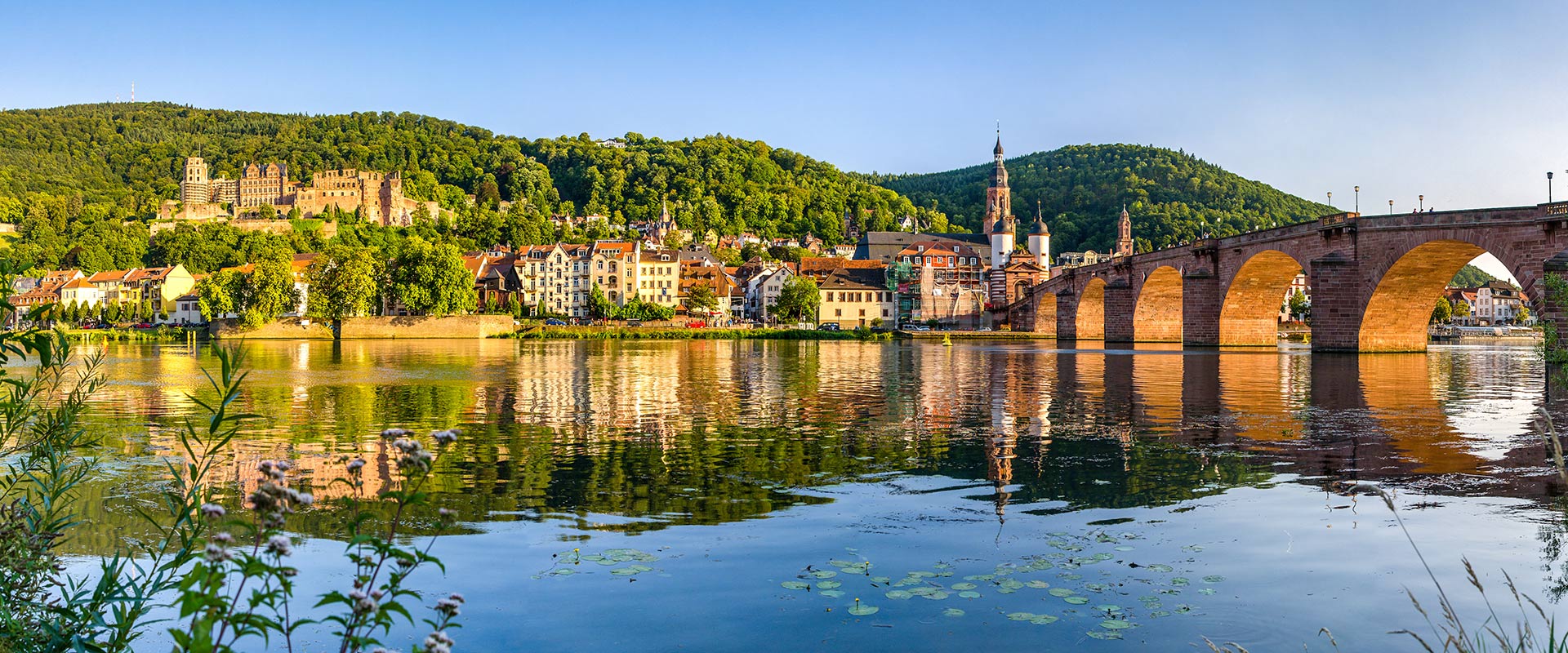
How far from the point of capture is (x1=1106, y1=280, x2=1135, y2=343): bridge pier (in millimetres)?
80375

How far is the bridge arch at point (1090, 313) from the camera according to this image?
9156 centimetres

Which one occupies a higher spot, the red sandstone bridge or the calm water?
the red sandstone bridge

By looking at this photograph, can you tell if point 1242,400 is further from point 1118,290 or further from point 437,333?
point 437,333

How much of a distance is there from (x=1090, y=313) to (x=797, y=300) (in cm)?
2903

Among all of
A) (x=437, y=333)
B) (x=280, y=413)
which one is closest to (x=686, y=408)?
(x=280, y=413)

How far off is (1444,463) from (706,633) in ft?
38.8

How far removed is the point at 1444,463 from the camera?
14.7 meters

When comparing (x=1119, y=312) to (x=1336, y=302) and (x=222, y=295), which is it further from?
(x=222, y=295)

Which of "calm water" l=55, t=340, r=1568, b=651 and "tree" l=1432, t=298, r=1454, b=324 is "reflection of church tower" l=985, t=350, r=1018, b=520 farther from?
"tree" l=1432, t=298, r=1454, b=324

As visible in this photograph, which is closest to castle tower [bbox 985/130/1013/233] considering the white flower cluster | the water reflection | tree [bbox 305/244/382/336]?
tree [bbox 305/244/382/336]

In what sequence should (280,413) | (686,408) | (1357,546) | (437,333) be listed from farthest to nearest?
(437,333)
(686,408)
(280,413)
(1357,546)

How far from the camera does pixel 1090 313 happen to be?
94.3 m

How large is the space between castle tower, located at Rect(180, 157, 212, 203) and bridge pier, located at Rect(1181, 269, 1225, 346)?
179165 mm

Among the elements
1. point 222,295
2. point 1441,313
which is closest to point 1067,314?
point 1441,313
